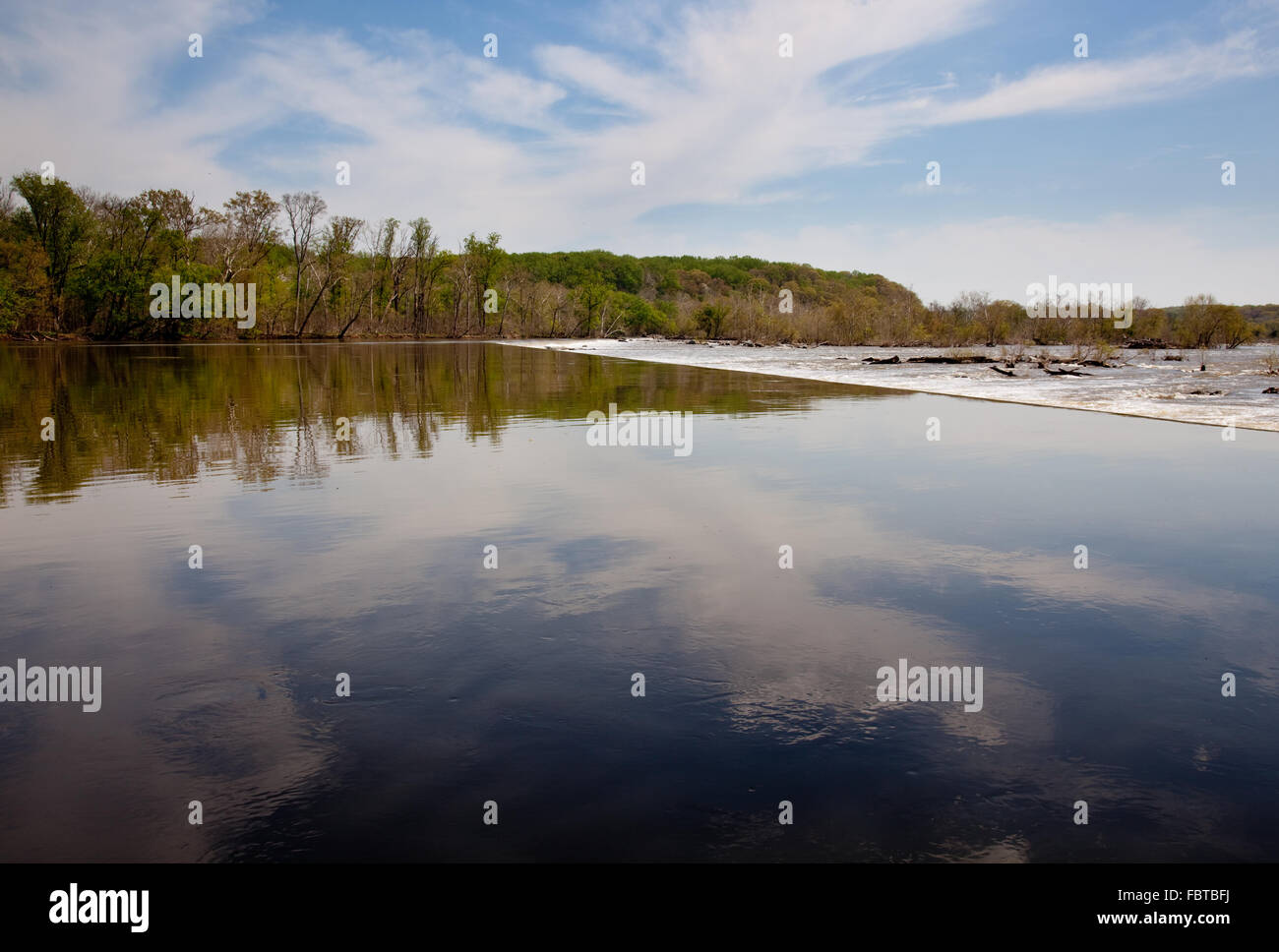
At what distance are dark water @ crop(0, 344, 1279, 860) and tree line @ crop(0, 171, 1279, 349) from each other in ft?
188

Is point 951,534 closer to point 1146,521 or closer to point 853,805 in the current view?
point 1146,521

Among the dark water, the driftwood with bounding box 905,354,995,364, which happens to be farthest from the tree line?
the dark water

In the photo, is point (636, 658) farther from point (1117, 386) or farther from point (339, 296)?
point (339, 296)

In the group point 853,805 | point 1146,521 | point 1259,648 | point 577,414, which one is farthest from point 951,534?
point 577,414

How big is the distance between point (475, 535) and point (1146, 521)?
5837 mm

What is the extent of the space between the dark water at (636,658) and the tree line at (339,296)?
57197 millimetres

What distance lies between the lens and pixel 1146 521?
7.36m

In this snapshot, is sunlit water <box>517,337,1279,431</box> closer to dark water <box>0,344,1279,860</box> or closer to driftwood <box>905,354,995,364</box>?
driftwood <box>905,354,995,364</box>

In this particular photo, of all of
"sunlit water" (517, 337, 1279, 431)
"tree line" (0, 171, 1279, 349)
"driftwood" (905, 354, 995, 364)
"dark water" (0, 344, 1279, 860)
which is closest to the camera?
"dark water" (0, 344, 1279, 860)

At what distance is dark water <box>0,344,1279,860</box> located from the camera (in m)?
2.91

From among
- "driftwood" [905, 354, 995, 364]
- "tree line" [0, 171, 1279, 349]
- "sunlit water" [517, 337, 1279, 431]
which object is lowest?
"sunlit water" [517, 337, 1279, 431]

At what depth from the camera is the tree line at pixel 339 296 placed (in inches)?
2462

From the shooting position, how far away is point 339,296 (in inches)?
3551
